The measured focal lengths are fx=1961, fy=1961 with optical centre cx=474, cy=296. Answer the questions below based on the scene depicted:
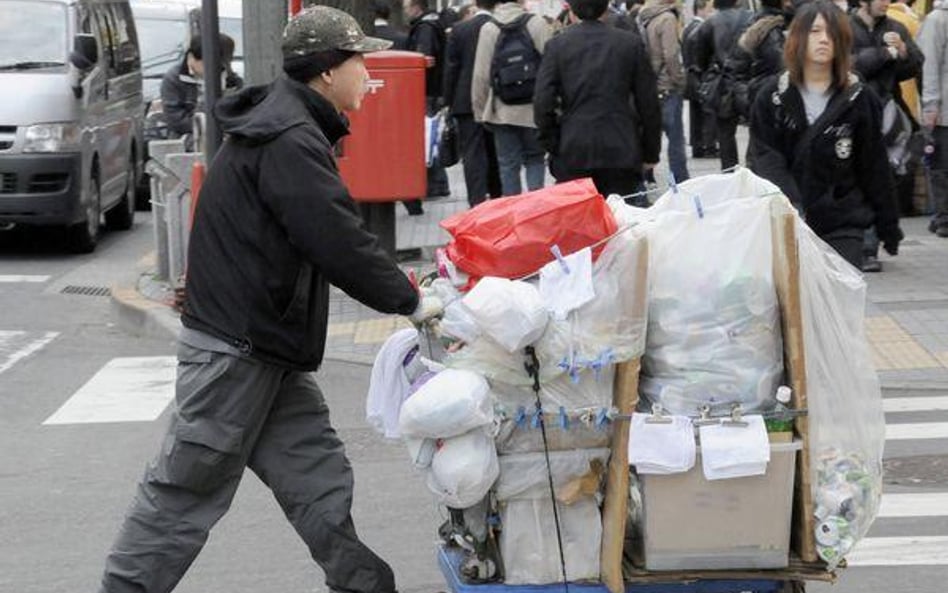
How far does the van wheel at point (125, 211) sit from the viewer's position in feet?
56.4

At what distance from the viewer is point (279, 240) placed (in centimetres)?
529

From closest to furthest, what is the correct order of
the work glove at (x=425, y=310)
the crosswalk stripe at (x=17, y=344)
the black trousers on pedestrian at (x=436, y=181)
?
the work glove at (x=425, y=310) < the crosswalk stripe at (x=17, y=344) < the black trousers on pedestrian at (x=436, y=181)

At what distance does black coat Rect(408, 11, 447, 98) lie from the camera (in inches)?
646

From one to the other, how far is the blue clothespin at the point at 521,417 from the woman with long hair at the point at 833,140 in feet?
9.56

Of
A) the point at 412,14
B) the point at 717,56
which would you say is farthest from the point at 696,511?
the point at 412,14

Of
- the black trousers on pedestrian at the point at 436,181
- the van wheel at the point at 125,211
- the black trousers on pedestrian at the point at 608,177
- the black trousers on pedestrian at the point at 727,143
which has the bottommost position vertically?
the van wheel at the point at 125,211

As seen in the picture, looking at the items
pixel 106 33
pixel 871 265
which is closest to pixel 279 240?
pixel 871 265

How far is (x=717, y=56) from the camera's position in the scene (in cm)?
1605

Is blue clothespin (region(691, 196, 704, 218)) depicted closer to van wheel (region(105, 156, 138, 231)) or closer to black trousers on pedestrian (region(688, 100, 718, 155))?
van wheel (region(105, 156, 138, 231))

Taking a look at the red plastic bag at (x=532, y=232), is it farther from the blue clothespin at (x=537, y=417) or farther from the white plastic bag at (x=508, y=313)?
the blue clothespin at (x=537, y=417)

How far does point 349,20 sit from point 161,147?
27.3 feet

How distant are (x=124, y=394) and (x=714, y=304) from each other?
5426 millimetres

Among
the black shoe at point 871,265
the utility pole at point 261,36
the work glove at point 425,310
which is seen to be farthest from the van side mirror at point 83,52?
the work glove at point 425,310

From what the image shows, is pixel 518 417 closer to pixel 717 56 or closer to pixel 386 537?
pixel 386 537
